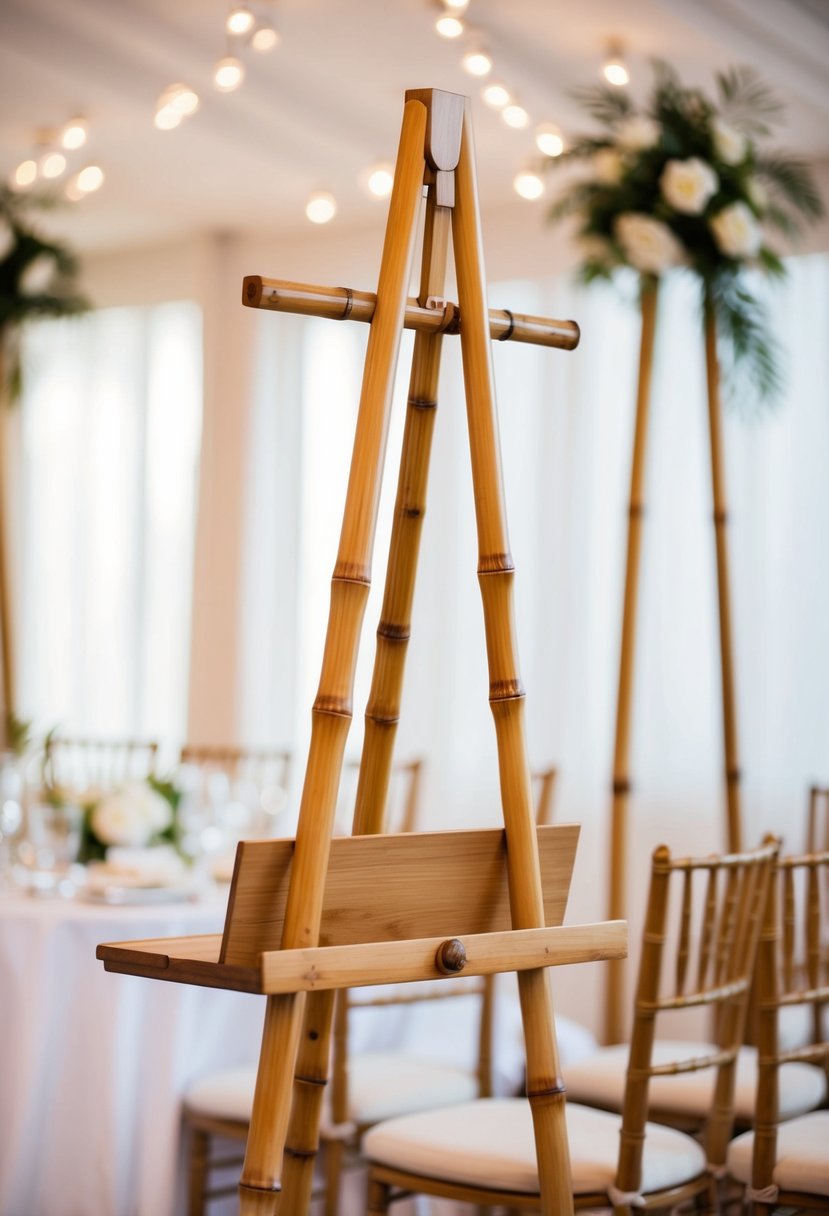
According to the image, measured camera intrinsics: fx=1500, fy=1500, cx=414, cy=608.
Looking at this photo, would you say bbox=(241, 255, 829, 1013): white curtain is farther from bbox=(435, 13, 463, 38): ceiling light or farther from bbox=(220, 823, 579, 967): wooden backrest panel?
bbox=(220, 823, 579, 967): wooden backrest panel

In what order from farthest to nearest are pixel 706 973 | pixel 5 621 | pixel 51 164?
pixel 5 621 → pixel 51 164 → pixel 706 973

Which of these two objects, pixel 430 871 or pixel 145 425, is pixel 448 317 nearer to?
pixel 430 871

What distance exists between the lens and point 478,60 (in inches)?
152

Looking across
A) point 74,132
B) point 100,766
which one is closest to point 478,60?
point 74,132

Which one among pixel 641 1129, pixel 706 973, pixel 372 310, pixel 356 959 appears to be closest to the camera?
pixel 356 959

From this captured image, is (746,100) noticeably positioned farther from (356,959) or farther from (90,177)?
(356,959)

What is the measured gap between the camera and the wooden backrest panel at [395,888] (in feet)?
5.05

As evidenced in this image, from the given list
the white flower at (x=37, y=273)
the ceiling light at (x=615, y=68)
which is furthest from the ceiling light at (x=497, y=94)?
the white flower at (x=37, y=273)

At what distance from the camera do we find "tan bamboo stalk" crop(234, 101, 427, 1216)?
1.53 meters

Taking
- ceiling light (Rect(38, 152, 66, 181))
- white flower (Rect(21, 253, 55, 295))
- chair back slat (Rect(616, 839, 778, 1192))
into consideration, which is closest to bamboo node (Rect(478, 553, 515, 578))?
chair back slat (Rect(616, 839, 778, 1192))

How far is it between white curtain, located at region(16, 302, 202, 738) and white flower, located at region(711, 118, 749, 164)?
284cm

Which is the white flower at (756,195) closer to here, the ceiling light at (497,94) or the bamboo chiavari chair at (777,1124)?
the ceiling light at (497,94)

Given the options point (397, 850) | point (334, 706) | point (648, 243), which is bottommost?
point (397, 850)

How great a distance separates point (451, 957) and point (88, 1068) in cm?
145
